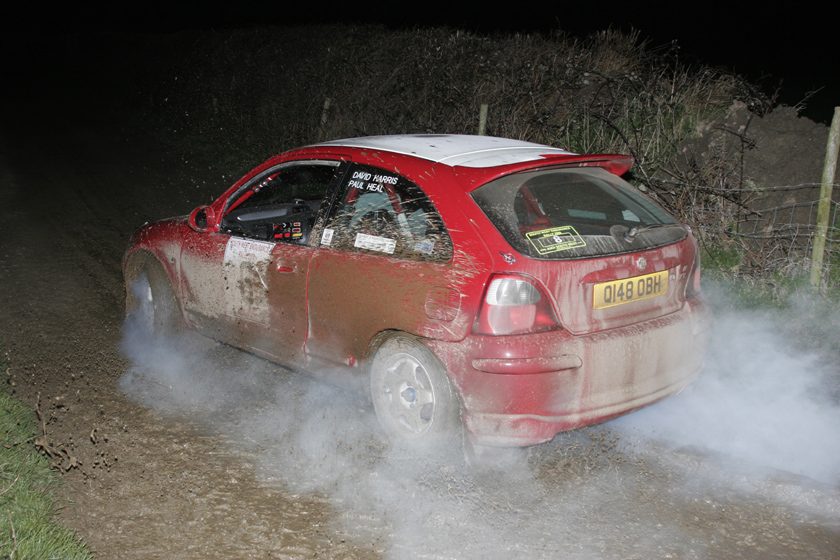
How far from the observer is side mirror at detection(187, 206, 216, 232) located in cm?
546

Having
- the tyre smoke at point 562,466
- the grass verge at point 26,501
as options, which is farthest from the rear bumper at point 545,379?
the grass verge at point 26,501

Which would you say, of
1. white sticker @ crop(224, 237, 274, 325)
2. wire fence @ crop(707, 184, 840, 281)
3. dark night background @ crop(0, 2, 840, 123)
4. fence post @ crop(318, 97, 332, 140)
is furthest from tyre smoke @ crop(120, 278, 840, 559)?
dark night background @ crop(0, 2, 840, 123)

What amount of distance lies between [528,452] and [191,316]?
2651 millimetres

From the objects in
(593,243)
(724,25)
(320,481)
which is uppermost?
(724,25)

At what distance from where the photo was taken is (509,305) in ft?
12.8

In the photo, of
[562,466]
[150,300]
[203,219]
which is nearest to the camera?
A: [562,466]

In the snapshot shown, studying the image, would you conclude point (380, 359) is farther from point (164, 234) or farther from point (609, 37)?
point (609, 37)

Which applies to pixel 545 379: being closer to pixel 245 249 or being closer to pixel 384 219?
pixel 384 219

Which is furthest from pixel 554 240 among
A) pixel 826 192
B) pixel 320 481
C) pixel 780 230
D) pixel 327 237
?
pixel 780 230

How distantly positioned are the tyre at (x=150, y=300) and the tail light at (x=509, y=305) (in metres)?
2.87

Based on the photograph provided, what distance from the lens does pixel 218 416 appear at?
5.03 m

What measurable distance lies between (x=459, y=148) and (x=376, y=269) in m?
0.87

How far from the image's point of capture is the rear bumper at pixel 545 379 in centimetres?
387

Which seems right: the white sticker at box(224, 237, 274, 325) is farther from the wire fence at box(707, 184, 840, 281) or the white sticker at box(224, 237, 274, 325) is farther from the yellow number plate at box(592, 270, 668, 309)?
the wire fence at box(707, 184, 840, 281)
